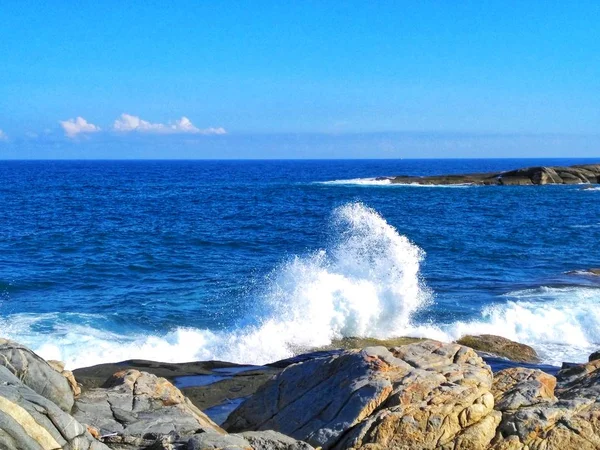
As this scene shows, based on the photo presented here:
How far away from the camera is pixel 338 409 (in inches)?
367

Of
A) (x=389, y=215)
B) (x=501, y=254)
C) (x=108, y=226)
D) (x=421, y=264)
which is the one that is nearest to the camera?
(x=421, y=264)

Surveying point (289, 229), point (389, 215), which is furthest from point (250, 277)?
point (389, 215)

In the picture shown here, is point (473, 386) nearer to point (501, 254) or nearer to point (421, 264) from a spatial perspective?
point (421, 264)

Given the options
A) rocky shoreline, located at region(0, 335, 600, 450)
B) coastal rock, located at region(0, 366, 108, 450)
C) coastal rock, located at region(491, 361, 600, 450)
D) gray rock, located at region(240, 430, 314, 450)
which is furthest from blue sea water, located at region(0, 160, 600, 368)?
coastal rock, located at region(0, 366, 108, 450)

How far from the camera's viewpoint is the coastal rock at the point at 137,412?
26.8 ft

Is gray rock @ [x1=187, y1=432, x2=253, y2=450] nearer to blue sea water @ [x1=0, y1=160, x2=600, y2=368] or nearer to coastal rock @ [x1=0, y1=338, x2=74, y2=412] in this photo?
coastal rock @ [x1=0, y1=338, x2=74, y2=412]

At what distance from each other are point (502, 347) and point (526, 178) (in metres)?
66.2

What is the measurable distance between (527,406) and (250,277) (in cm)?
1763

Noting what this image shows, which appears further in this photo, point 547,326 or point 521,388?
point 547,326

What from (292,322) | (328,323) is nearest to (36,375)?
(292,322)

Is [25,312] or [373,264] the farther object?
[373,264]

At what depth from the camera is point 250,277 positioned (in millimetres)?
26547

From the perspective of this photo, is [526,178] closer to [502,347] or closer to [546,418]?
[502,347]

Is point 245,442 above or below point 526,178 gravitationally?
below
